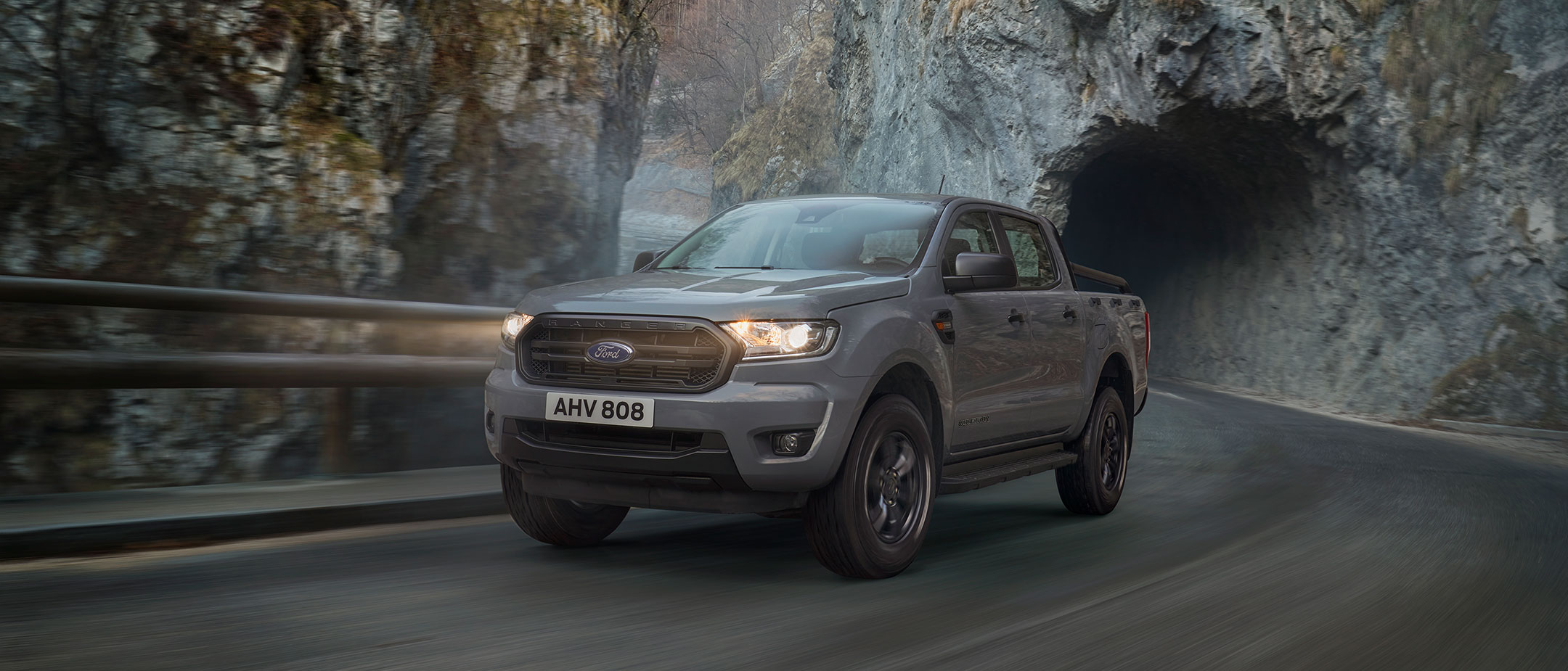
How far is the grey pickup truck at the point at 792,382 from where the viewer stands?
15.8ft

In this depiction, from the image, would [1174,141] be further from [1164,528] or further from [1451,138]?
[1164,528]

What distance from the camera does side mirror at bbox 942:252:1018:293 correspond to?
5734 millimetres

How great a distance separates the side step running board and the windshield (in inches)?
41.5

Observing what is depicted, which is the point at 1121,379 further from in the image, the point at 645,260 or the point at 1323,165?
the point at 1323,165

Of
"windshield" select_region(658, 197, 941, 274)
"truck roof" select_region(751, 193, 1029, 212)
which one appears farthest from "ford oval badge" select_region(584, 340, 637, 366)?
"truck roof" select_region(751, 193, 1029, 212)

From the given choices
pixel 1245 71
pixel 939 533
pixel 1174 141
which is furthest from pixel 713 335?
pixel 1174 141

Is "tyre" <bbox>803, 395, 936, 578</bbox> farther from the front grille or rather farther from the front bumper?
the front grille

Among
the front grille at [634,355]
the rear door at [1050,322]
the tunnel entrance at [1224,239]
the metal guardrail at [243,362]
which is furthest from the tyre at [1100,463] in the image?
the tunnel entrance at [1224,239]

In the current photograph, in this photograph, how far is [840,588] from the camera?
5086 millimetres

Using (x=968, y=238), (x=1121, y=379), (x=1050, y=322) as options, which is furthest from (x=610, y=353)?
(x=1121, y=379)

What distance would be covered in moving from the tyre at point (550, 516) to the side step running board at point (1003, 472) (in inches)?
62.5


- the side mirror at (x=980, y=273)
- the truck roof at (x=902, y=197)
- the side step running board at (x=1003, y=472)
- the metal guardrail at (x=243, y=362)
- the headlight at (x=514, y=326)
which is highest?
the truck roof at (x=902, y=197)

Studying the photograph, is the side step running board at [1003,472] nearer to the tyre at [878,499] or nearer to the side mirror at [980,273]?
the tyre at [878,499]

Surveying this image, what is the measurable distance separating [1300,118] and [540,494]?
17.9m
